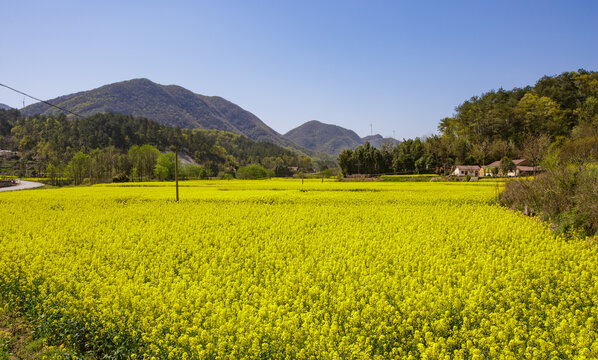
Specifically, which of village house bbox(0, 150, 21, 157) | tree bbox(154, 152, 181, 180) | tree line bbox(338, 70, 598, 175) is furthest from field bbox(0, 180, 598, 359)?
village house bbox(0, 150, 21, 157)

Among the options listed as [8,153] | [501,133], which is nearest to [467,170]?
[501,133]

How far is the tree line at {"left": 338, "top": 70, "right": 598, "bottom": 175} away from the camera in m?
74.9

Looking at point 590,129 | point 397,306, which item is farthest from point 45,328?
point 590,129

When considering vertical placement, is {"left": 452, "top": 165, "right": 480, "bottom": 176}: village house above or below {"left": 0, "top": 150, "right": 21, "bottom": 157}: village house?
below

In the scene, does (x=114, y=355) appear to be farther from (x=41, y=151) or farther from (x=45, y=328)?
(x=41, y=151)

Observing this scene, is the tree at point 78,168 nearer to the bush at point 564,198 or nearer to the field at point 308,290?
the field at point 308,290

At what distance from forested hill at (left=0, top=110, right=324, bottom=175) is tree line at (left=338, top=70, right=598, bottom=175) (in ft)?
247

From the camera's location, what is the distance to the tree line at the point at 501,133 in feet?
246

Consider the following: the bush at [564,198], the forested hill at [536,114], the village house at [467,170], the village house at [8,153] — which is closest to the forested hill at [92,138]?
the village house at [8,153]

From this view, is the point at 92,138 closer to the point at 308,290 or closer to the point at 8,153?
the point at 8,153

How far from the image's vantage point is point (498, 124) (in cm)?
8338

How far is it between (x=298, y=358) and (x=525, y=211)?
616 inches

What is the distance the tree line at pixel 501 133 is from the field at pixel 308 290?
220 feet

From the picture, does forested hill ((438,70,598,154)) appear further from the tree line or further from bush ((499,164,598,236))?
bush ((499,164,598,236))
